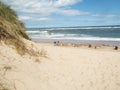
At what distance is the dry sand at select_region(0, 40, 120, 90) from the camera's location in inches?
264

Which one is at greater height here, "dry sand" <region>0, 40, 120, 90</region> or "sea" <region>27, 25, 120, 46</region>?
"dry sand" <region>0, 40, 120, 90</region>

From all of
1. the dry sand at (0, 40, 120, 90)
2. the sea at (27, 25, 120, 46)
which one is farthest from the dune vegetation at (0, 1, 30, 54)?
the sea at (27, 25, 120, 46)

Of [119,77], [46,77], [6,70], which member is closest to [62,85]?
[46,77]

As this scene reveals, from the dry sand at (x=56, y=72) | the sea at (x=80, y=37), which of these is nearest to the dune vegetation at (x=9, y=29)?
the dry sand at (x=56, y=72)

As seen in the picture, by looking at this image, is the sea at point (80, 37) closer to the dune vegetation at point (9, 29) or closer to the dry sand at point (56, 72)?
the dune vegetation at point (9, 29)

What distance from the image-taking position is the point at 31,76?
23.5 feet

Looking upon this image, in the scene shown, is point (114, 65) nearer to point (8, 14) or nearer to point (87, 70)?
point (87, 70)

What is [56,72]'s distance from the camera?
836 centimetres

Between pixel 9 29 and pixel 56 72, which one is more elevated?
pixel 9 29

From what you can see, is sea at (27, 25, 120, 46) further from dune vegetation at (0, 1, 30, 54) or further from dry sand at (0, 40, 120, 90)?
dry sand at (0, 40, 120, 90)

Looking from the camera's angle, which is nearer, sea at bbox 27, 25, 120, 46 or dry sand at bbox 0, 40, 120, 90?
dry sand at bbox 0, 40, 120, 90

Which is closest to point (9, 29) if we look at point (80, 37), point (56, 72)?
point (56, 72)

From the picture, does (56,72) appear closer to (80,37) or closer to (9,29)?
(9,29)

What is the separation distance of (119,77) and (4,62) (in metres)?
4.54
